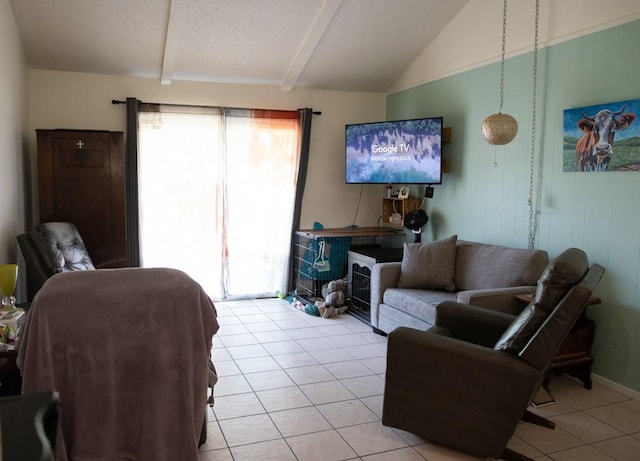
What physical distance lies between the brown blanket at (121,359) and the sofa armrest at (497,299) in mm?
1977

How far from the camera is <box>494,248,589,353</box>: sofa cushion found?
2334mm

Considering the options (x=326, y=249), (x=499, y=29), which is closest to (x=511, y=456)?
(x=326, y=249)

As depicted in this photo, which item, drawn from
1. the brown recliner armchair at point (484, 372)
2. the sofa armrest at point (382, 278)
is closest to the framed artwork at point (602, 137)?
the brown recliner armchair at point (484, 372)

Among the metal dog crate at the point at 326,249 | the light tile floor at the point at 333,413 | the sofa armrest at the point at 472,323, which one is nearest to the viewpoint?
the light tile floor at the point at 333,413

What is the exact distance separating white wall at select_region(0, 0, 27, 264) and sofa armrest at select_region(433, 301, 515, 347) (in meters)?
3.05

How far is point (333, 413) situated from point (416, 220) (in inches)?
102

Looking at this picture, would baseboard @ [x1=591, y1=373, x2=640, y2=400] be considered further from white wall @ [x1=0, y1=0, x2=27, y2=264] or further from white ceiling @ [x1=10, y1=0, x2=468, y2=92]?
white wall @ [x1=0, y1=0, x2=27, y2=264]

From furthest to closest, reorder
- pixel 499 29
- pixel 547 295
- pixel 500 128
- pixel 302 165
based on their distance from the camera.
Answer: pixel 302 165, pixel 499 29, pixel 500 128, pixel 547 295

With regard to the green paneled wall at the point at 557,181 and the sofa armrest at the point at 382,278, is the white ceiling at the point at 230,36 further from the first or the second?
the sofa armrest at the point at 382,278

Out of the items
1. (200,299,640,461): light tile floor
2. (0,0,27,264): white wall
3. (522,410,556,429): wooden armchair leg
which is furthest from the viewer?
(0,0,27,264): white wall

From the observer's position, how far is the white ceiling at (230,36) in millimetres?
4250

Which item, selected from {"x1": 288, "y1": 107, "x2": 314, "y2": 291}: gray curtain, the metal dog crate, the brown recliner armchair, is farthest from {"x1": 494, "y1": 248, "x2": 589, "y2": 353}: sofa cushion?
{"x1": 288, "y1": 107, "x2": 314, "y2": 291}: gray curtain

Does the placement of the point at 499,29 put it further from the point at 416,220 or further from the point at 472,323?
the point at 472,323

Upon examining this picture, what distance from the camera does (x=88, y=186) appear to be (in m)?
4.68
